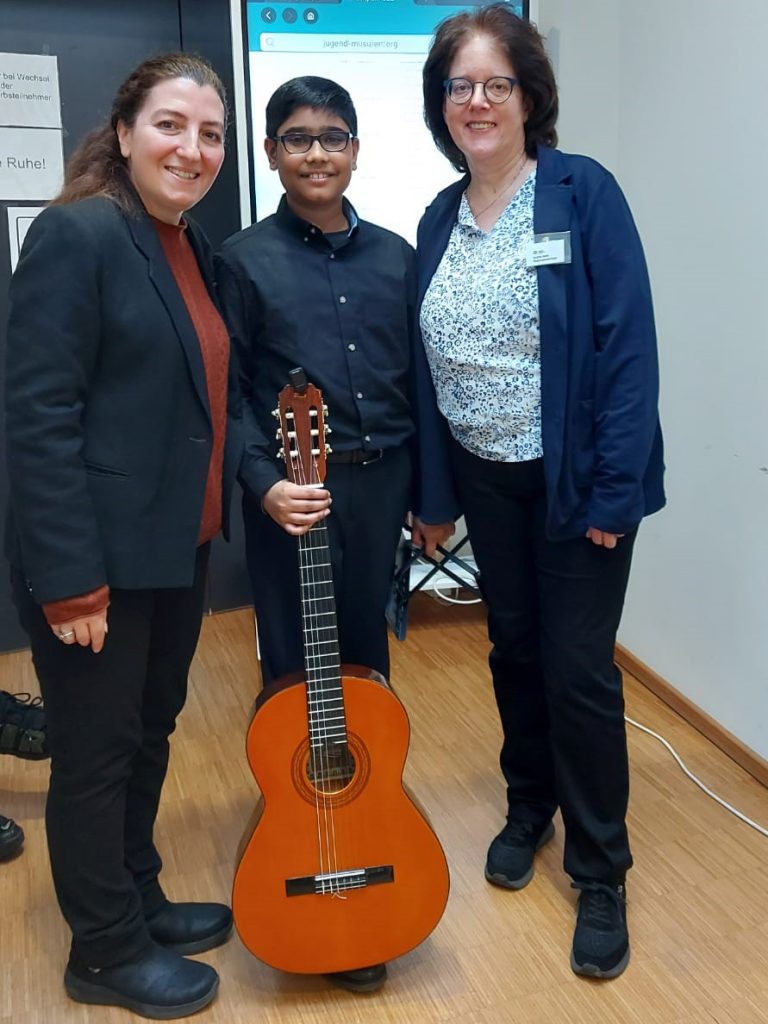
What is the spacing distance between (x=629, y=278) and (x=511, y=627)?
0.66 m

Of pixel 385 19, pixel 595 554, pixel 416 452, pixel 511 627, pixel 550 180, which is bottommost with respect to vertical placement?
pixel 511 627

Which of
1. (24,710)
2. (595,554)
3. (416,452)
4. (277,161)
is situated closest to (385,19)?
(277,161)

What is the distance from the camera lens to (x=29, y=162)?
9.10 feet

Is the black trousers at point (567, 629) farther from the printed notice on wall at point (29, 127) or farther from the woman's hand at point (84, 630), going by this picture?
the printed notice on wall at point (29, 127)

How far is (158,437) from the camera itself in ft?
4.57

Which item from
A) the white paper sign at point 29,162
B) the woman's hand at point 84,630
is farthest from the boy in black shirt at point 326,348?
the white paper sign at point 29,162

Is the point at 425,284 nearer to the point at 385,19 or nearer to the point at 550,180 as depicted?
the point at 550,180

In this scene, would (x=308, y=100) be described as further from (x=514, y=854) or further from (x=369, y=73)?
(x=514, y=854)

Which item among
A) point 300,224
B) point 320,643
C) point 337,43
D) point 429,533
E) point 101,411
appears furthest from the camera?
point 337,43

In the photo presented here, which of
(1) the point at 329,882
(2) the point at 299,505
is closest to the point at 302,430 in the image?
(2) the point at 299,505

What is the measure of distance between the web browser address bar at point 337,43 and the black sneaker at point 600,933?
2.12 m

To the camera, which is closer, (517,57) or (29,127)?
(517,57)

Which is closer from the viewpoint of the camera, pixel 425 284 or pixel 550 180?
pixel 550 180

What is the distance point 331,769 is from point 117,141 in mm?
1014
